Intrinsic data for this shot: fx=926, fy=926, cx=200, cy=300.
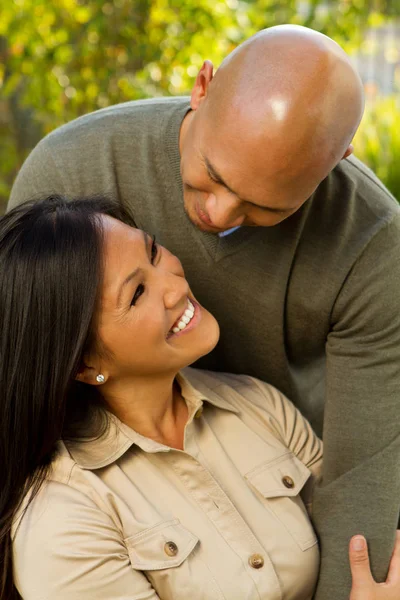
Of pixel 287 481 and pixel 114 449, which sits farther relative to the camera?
pixel 287 481

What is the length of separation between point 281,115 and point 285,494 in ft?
2.97

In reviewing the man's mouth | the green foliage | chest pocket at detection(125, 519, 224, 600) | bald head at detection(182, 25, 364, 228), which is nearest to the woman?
chest pocket at detection(125, 519, 224, 600)

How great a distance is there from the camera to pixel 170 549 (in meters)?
2.01

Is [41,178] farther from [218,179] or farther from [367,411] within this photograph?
[367,411]

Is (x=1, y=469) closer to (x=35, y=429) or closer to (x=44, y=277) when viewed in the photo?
(x=35, y=429)

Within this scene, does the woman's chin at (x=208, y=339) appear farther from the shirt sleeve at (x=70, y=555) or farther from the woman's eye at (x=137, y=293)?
the shirt sleeve at (x=70, y=555)

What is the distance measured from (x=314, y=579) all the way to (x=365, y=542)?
0.16m

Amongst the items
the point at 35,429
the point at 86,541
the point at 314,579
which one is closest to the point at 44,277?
the point at 35,429

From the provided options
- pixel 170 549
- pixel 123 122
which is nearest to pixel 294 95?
pixel 123 122

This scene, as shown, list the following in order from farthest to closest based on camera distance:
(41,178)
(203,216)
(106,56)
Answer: (106,56), (41,178), (203,216)

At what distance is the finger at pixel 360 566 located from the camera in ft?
7.34

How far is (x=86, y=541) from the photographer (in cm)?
192

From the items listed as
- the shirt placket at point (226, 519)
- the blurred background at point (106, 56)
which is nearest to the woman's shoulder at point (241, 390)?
Answer: the shirt placket at point (226, 519)

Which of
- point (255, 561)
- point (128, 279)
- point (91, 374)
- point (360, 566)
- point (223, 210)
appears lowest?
point (360, 566)
